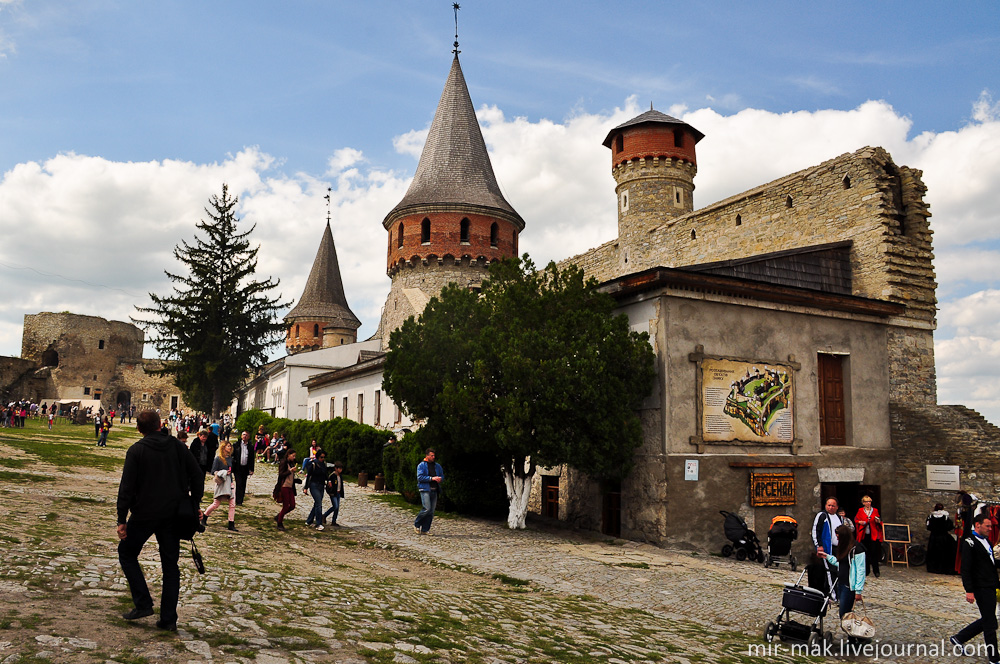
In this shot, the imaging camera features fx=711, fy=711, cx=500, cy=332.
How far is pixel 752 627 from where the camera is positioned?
8.31 m

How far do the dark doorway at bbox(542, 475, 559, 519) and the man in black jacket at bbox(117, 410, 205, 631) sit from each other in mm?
13505

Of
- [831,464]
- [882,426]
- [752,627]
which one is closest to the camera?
[752,627]

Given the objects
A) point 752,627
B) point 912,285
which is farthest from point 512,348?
point 912,285

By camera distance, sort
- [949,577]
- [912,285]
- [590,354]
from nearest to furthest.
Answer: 1. [590,354]
2. [949,577]
3. [912,285]

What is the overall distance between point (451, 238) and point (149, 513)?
27.6 meters

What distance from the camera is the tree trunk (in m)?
15.4

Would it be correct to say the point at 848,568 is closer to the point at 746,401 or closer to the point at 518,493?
the point at 746,401

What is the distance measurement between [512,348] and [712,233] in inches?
558

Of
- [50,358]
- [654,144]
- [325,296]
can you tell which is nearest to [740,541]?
[654,144]

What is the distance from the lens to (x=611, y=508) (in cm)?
1611

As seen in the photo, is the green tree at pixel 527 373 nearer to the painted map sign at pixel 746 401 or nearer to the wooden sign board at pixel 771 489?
the painted map sign at pixel 746 401

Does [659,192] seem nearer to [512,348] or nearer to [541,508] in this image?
[541,508]

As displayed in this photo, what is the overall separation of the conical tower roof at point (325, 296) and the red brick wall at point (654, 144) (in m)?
31.4

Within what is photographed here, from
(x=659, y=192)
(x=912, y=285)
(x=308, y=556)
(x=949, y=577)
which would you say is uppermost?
(x=659, y=192)
